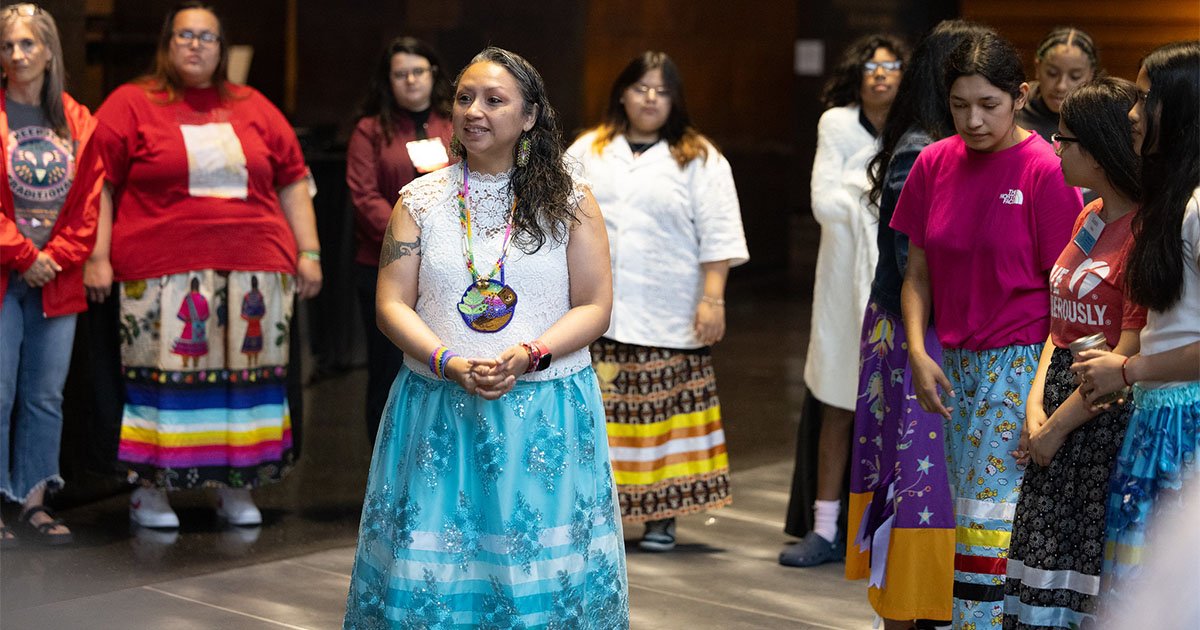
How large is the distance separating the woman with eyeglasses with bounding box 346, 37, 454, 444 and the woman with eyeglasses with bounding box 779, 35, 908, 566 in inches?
55.1

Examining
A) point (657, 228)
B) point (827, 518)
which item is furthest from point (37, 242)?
Result: point (827, 518)

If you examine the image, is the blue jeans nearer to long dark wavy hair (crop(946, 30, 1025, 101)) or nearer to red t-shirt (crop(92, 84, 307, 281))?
red t-shirt (crop(92, 84, 307, 281))

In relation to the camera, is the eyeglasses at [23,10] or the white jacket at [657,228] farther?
the white jacket at [657,228]

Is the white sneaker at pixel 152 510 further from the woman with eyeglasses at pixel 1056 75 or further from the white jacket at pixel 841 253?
the woman with eyeglasses at pixel 1056 75

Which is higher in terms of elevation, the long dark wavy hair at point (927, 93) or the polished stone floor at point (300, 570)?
the long dark wavy hair at point (927, 93)

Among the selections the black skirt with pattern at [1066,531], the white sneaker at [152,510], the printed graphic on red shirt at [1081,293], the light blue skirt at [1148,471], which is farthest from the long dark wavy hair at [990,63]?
the white sneaker at [152,510]

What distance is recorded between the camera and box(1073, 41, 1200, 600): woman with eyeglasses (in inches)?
109

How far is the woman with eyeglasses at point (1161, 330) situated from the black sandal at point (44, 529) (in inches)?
133

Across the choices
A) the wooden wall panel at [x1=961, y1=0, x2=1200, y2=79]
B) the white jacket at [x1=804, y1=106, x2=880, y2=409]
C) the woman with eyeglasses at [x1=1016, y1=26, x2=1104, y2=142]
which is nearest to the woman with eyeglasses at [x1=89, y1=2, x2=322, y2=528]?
the white jacket at [x1=804, y1=106, x2=880, y2=409]

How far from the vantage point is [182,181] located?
507cm

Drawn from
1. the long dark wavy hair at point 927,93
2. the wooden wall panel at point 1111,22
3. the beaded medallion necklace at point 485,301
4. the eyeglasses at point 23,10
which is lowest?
the beaded medallion necklace at point 485,301

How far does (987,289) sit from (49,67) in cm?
301

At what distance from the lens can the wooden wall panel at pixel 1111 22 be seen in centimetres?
998

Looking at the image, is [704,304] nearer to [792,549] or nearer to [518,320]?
[792,549]
